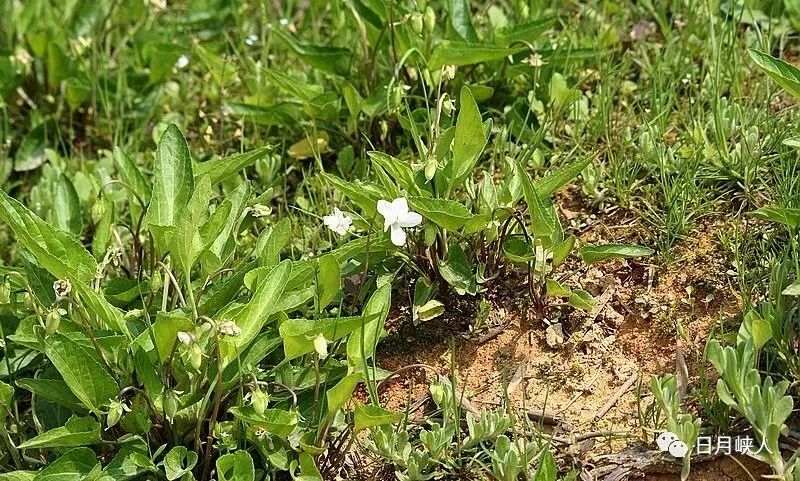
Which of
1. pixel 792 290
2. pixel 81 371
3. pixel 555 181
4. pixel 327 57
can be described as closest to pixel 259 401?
pixel 81 371

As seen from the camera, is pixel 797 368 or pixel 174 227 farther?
pixel 174 227

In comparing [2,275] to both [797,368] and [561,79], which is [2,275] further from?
[797,368]

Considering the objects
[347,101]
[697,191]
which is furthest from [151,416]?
[697,191]

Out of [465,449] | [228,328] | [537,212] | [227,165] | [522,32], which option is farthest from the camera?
[522,32]

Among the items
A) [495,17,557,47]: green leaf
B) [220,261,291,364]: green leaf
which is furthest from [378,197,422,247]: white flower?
[495,17,557,47]: green leaf

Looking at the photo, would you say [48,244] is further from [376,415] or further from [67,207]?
[376,415]

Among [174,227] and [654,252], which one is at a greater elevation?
[174,227]

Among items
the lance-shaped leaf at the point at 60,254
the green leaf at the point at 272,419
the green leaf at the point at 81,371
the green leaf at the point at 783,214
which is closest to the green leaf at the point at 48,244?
the lance-shaped leaf at the point at 60,254
